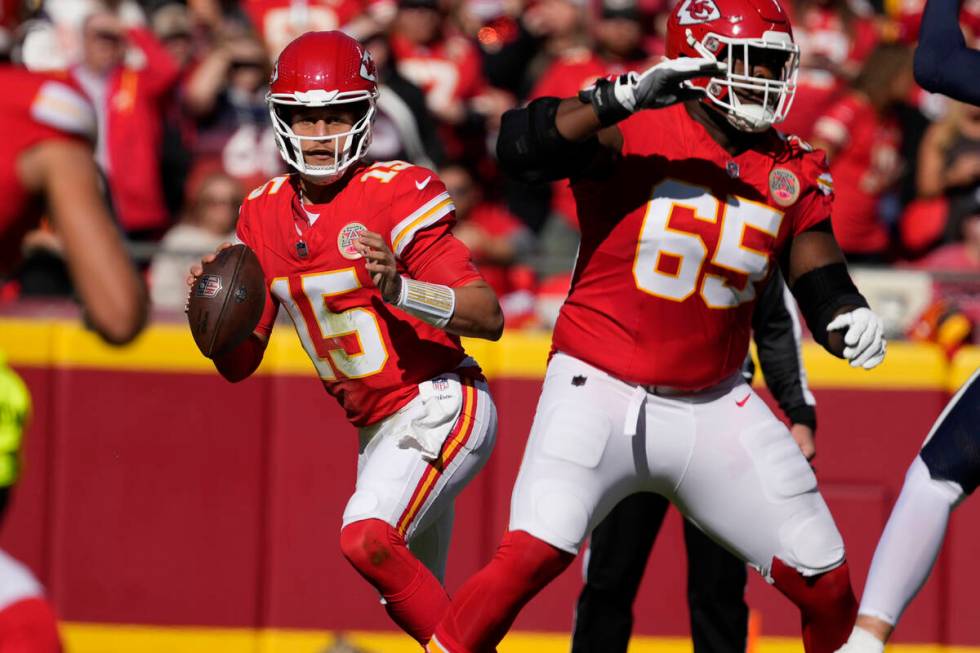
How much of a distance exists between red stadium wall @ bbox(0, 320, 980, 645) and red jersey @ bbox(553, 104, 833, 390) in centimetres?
193

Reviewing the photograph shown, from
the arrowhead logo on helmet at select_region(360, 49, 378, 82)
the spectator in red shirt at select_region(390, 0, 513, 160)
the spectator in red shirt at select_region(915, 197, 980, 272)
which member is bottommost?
the spectator in red shirt at select_region(915, 197, 980, 272)

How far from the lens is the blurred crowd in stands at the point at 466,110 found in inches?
305

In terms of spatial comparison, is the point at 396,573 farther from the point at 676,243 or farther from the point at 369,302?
the point at 676,243

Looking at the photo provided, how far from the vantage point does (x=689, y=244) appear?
4.34 metres

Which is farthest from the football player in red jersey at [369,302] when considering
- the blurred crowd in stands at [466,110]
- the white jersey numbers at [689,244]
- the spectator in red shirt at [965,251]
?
the spectator in red shirt at [965,251]

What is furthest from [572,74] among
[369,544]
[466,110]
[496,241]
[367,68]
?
[369,544]

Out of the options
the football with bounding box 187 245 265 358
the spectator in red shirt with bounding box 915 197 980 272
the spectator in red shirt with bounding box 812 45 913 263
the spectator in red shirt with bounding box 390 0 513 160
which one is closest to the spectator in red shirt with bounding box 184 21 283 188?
the spectator in red shirt with bounding box 390 0 513 160

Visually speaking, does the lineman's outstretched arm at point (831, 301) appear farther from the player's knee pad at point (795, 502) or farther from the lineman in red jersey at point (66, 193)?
the lineman in red jersey at point (66, 193)

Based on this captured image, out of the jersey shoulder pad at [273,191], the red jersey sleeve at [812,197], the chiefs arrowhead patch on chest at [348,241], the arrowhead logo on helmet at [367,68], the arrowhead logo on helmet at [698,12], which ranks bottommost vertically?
the chiefs arrowhead patch on chest at [348,241]

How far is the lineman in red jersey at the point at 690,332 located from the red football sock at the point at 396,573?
85 millimetres

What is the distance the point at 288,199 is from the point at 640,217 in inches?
37.8

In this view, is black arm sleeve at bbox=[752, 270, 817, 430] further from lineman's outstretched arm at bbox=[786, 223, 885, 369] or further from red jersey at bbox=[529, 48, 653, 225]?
red jersey at bbox=[529, 48, 653, 225]

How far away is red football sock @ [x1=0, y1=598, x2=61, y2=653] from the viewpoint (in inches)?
140

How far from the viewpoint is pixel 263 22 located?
8.44m
